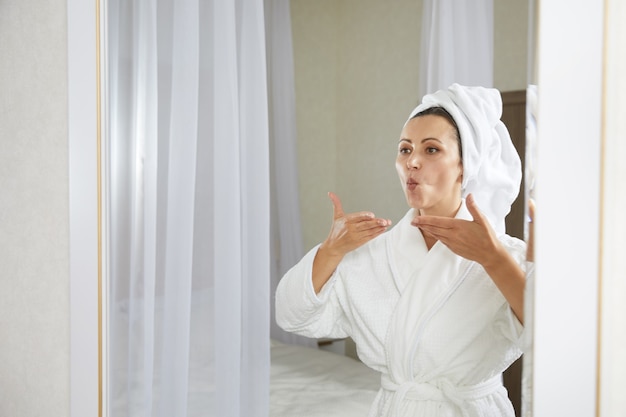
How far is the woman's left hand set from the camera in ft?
3.29

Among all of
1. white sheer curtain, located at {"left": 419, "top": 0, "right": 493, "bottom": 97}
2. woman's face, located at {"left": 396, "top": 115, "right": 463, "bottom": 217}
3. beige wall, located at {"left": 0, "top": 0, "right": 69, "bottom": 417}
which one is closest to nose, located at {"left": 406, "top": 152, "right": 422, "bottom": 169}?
woman's face, located at {"left": 396, "top": 115, "right": 463, "bottom": 217}

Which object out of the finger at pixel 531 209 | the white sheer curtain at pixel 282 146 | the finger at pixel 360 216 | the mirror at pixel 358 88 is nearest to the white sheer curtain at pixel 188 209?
the white sheer curtain at pixel 282 146

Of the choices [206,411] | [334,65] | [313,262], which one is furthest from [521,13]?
[206,411]

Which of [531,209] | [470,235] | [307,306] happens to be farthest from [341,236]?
[531,209]

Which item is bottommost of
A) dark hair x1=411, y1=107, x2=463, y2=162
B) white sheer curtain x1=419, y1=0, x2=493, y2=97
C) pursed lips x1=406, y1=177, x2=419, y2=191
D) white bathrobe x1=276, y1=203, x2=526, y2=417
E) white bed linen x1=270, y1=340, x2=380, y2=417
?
white bed linen x1=270, y1=340, x2=380, y2=417

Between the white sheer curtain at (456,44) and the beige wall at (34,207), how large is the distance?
96 centimetres

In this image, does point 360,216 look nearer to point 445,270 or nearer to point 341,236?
point 341,236

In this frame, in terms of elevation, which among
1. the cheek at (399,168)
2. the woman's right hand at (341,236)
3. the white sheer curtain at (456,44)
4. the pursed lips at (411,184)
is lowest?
the woman's right hand at (341,236)

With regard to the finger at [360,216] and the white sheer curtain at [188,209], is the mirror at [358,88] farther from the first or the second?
the white sheer curtain at [188,209]

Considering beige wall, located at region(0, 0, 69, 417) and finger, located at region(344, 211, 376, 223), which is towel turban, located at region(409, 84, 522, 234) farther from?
beige wall, located at region(0, 0, 69, 417)

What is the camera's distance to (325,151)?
121 cm

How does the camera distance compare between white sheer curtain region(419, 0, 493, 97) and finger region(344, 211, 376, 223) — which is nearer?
white sheer curtain region(419, 0, 493, 97)

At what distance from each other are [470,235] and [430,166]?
0.14 m

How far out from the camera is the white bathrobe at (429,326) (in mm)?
1027
